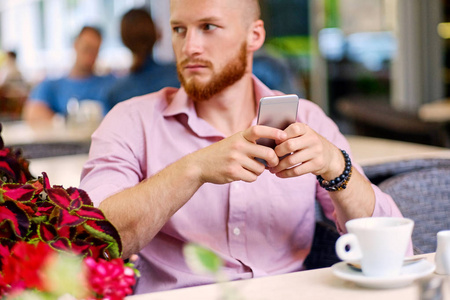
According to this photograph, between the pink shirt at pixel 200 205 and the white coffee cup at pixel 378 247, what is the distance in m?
0.55

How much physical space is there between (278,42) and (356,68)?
3.18 ft

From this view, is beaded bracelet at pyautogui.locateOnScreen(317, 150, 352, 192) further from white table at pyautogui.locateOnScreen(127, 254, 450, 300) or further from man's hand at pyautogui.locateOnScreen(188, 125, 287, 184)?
white table at pyautogui.locateOnScreen(127, 254, 450, 300)

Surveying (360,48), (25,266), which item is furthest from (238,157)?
(360,48)

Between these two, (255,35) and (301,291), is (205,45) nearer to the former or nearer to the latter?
(255,35)

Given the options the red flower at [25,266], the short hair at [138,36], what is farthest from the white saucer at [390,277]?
the short hair at [138,36]

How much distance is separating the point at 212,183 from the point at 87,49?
3.93 meters

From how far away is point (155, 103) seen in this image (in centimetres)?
182

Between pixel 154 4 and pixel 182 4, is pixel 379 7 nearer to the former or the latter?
pixel 154 4

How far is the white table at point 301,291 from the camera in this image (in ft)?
3.50

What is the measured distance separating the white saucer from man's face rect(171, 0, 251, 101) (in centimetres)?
72

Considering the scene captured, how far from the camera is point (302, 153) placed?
1.40 metres

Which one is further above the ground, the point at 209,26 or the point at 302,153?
the point at 209,26

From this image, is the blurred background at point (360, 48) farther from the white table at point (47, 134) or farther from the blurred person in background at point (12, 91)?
the blurred person in background at point (12, 91)

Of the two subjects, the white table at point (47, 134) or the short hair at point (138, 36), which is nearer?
the white table at point (47, 134)
